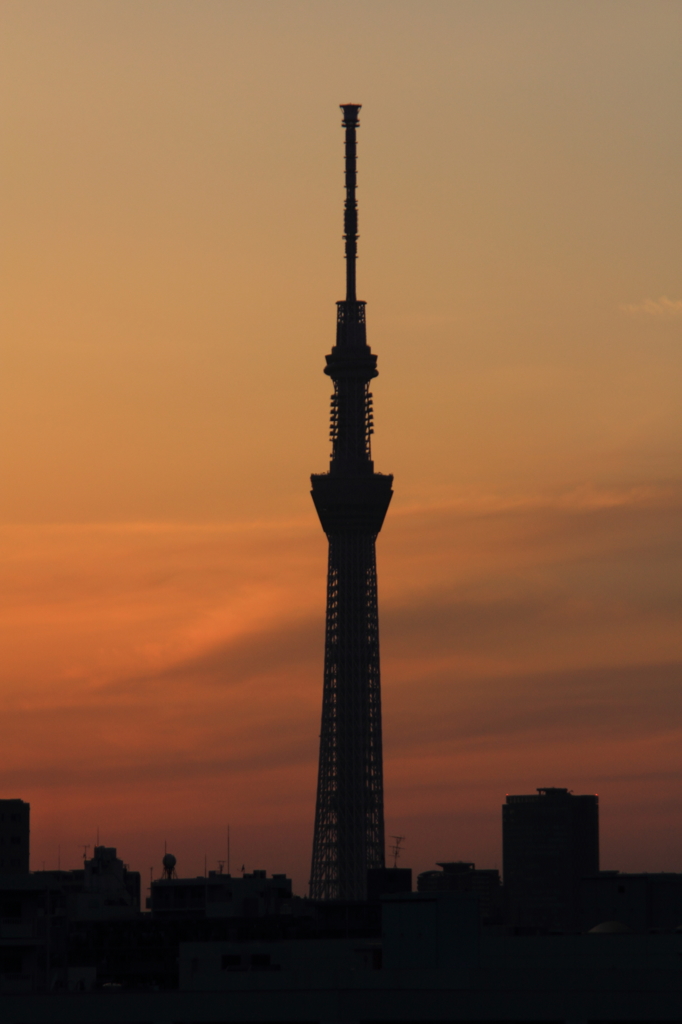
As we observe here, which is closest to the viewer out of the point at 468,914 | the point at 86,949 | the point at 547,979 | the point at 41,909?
the point at 547,979

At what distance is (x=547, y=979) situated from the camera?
198ft

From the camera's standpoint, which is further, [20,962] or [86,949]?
[86,949]

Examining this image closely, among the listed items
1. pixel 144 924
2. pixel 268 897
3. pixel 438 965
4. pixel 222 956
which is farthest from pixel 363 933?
pixel 438 965

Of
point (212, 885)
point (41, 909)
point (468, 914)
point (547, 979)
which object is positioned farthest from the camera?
point (212, 885)

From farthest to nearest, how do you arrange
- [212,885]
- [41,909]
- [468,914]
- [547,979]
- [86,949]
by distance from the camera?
[212,885], [86,949], [41,909], [468,914], [547,979]

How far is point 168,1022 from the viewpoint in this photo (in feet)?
208

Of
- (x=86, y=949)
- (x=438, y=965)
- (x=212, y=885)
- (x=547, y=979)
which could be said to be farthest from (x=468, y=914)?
(x=212, y=885)

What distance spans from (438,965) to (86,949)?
366ft

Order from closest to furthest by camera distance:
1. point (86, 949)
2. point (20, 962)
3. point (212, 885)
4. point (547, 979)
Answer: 1. point (547, 979)
2. point (20, 962)
3. point (86, 949)
4. point (212, 885)

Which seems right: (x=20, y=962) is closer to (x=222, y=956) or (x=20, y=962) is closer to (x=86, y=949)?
(x=222, y=956)

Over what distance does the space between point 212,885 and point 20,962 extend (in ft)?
325

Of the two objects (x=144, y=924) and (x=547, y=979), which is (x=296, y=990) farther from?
(x=144, y=924)

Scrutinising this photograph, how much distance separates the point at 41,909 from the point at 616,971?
6169 centimetres

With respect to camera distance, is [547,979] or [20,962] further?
[20,962]
